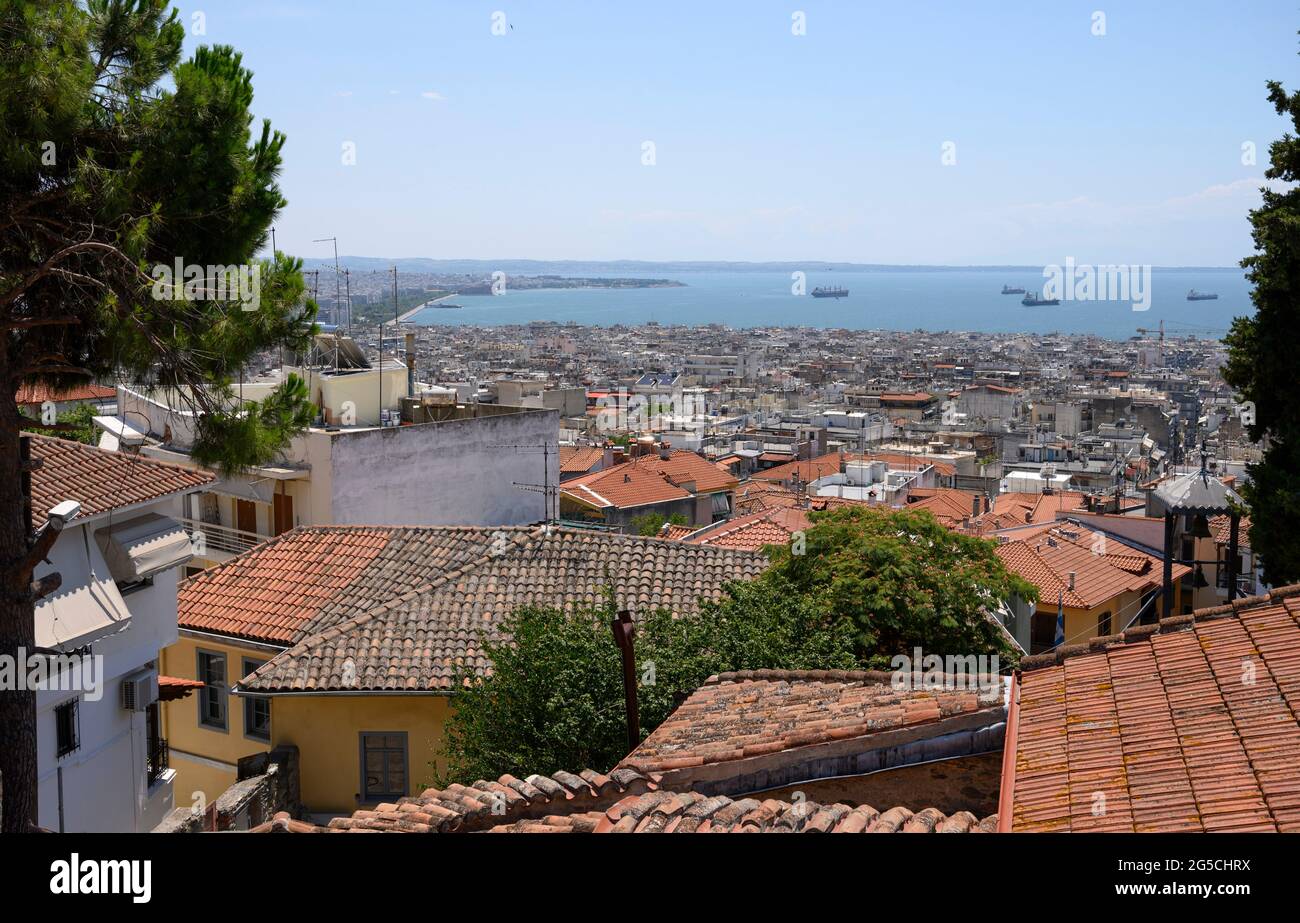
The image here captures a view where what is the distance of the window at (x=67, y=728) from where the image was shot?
467 inches

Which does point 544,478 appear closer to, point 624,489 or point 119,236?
point 624,489

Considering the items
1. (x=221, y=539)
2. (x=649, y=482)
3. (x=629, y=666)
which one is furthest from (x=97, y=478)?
(x=649, y=482)

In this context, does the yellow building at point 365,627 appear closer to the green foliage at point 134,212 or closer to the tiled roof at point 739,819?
the green foliage at point 134,212

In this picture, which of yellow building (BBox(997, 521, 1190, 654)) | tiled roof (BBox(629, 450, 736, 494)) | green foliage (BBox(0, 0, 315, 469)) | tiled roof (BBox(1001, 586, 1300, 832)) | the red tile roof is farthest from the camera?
tiled roof (BBox(629, 450, 736, 494))

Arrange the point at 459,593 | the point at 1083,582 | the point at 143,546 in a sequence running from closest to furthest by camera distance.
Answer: the point at 143,546 → the point at 459,593 → the point at 1083,582

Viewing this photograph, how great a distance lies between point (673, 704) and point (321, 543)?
841 centimetres

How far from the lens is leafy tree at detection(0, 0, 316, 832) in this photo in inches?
314

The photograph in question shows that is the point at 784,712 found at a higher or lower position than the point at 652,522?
higher

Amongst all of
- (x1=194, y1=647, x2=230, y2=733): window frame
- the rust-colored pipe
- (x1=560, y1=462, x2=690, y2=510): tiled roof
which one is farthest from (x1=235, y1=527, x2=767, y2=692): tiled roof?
(x1=560, y1=462, x2=690, y2=510): tiled roof

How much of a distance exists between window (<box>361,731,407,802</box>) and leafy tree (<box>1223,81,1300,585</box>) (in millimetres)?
9962

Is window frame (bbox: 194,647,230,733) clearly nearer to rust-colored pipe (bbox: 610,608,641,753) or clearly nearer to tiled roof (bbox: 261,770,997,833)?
rust-colored pipe (bbox: 610,608,641,753)

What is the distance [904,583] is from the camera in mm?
12586

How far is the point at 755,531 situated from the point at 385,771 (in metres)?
11.5
